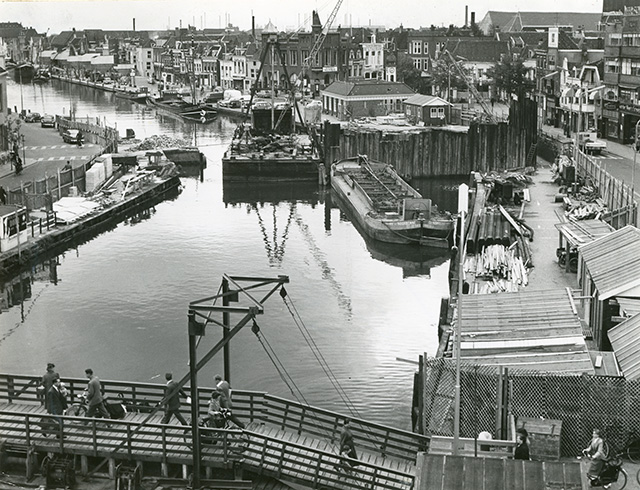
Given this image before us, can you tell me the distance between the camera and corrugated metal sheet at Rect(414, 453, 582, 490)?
14.7 metres

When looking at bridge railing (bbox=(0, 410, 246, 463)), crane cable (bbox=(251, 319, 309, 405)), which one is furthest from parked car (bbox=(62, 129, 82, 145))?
bridge railing (bbox=(0, 410, 246, 463))

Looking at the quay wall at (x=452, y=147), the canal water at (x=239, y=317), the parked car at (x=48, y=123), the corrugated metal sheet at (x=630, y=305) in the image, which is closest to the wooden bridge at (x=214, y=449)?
the canal water at (x=239, y=317)

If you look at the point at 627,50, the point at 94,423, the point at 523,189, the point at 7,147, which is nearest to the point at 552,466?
the point at 94,423

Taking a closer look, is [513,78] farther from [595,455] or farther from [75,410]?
[595,455]

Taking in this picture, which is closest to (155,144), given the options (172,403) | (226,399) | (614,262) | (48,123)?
(48,123)

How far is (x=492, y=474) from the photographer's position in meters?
15.0

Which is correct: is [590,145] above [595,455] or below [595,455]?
above

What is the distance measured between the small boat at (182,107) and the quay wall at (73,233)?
50.7 meters

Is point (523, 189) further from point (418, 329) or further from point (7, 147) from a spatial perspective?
point (7, 147)

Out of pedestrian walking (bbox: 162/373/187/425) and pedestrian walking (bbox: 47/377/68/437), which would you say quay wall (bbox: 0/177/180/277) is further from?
pedestrian walking (bbox: 162/373/187/425)

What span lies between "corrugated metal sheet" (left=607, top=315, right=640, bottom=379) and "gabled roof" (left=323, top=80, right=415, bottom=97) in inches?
2874

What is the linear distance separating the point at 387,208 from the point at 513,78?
169 ft

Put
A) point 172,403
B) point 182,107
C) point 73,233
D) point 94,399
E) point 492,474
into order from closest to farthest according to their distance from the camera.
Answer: point 492,474, point 172,403, point 94,399, point 73,233, point 182,107

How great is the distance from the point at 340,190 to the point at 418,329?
2810 cm
